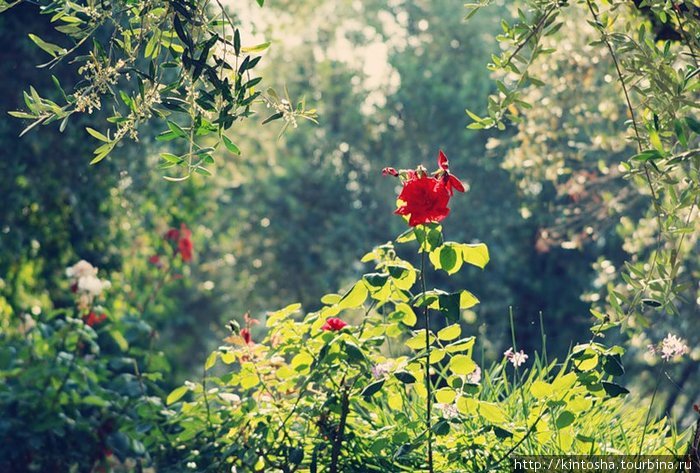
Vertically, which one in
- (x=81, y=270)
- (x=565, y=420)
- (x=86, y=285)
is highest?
(x=81, y=270)

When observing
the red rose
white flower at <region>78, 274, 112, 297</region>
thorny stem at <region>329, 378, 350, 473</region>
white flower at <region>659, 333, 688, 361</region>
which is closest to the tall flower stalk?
thorny stem at <region>329, 378, 350, 473</region>

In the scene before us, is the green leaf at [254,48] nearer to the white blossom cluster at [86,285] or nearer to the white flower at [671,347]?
the white flower at [671,347]

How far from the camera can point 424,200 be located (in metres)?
2.93

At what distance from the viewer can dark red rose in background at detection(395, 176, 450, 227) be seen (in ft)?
9.58

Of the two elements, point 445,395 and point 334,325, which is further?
point 334,325

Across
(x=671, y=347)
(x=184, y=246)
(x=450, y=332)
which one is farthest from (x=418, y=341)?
(x=184, y=246)

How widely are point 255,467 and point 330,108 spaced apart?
460 inches

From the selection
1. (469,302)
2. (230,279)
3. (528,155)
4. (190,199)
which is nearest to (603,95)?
(528,155)

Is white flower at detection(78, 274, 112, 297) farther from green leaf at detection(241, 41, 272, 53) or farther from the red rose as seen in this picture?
green leaf at detection(241, 41, 272, 53)

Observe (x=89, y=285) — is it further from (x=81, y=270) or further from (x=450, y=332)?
(x=450, y=332)

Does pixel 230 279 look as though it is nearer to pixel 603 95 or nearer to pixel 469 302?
pixel 603 95

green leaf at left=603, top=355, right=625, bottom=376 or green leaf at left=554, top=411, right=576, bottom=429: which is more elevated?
green leaf at left=603, top=355, right=625, bottom=376

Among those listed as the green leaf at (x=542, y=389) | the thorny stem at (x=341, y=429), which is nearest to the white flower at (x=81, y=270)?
the thorny stem at (x=341, y=429)

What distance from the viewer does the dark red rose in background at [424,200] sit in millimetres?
2920
